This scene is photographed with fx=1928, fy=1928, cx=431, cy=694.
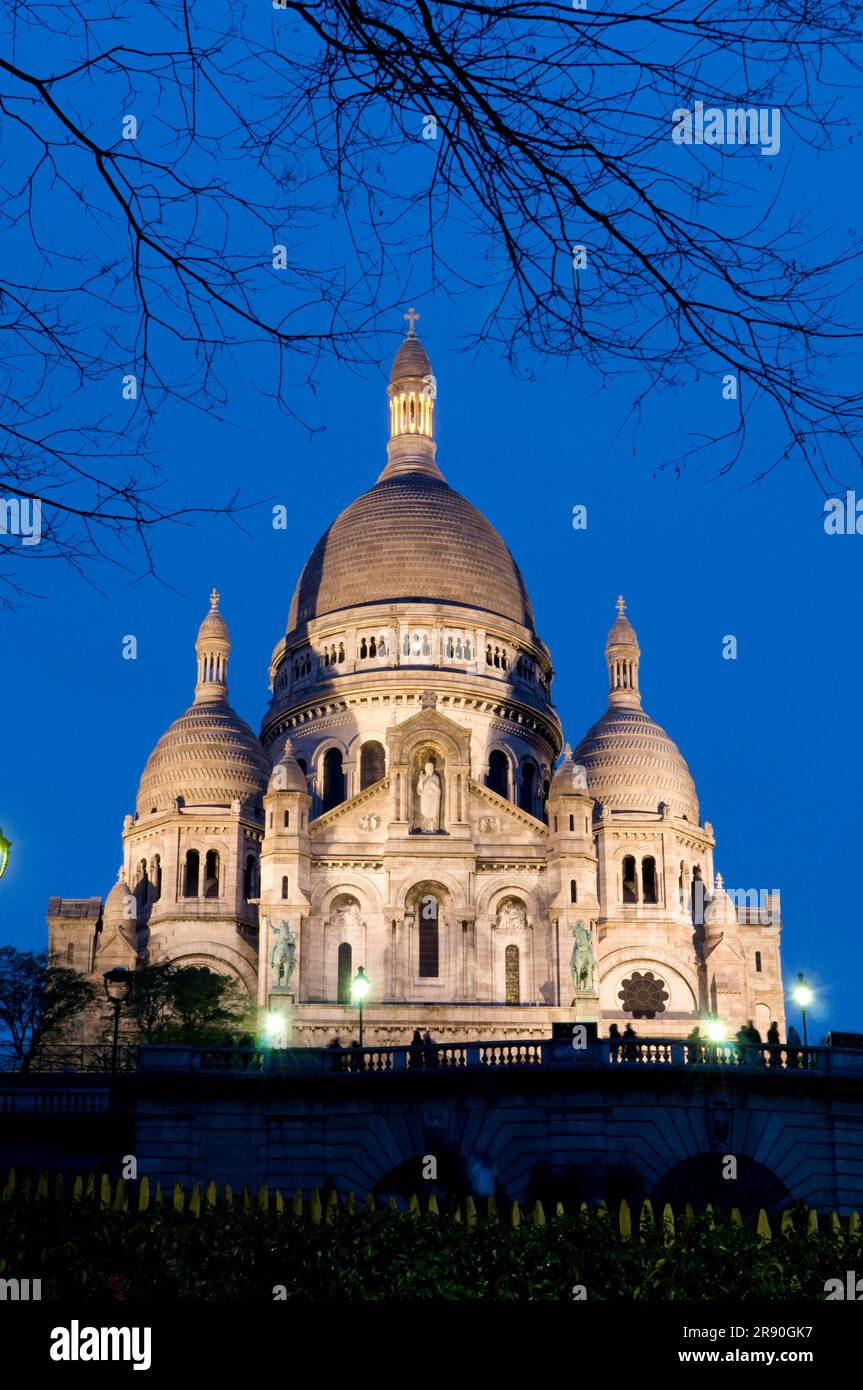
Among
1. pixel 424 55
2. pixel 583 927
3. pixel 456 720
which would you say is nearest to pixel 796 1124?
pixel 424 55

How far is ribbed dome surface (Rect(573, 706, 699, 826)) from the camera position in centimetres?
9950

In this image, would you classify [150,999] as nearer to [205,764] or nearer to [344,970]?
[344,970]

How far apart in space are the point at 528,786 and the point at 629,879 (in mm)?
6945

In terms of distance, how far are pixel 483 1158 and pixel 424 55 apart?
32.3 m

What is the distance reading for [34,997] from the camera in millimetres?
74812

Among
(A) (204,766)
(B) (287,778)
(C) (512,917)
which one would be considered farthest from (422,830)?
(A) (204,766)

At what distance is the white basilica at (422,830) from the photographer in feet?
269

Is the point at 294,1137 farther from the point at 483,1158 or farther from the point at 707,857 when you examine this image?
the point at 707,857

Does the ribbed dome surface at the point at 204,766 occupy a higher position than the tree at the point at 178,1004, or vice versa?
A: the ribbed dome surface at the point at 204,766

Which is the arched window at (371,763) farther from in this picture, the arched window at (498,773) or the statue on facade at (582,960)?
the statue on facade at (582,960)

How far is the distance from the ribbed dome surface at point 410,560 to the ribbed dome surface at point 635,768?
7.50 metres

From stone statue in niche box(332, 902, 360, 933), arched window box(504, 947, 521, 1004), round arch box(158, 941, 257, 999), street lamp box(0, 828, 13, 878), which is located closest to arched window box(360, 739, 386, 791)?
stone statue in niche box(332, 902, 360, 933)

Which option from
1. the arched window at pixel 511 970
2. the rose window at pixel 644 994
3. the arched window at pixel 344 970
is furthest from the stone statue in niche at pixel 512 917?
the rose window at pixel 644 994

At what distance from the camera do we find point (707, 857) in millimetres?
100125
